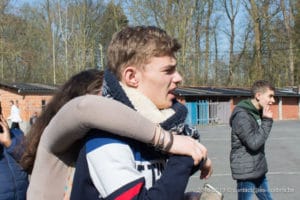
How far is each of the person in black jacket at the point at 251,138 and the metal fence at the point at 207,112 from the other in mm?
31307

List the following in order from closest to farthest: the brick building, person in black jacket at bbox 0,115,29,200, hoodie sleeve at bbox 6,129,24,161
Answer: hoodie sleeve at bbox 6,129,24,161
person in black jacket at bbox 0,115,29,200
the brick building

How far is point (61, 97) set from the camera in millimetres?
2236

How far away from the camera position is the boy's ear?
183 cm

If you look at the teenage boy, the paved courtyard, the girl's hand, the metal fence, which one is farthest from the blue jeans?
the metal fence

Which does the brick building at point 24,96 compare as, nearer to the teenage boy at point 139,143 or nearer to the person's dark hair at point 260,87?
the person's dark hair at point 260,87

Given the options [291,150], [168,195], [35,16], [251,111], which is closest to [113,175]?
[168,195]

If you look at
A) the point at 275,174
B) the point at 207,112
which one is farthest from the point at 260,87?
the point at 207,112

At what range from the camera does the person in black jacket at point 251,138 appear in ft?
18.2

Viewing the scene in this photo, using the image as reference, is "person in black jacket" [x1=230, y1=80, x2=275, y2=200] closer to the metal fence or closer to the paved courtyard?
the paved courtyard

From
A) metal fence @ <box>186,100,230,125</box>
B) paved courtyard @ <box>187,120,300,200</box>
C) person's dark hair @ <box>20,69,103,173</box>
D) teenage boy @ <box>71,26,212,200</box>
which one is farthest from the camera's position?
metal fence @ <box>186,100,230,125</box>

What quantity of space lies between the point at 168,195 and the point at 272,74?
→ 52.8 m

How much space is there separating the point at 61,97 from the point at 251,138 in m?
3.61

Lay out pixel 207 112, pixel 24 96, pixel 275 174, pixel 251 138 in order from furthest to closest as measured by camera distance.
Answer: pixel 207 112 < pixel 24 96 < pixel 275 174 < pixel 251 138

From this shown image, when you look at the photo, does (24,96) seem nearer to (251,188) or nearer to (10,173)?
(251,188)
